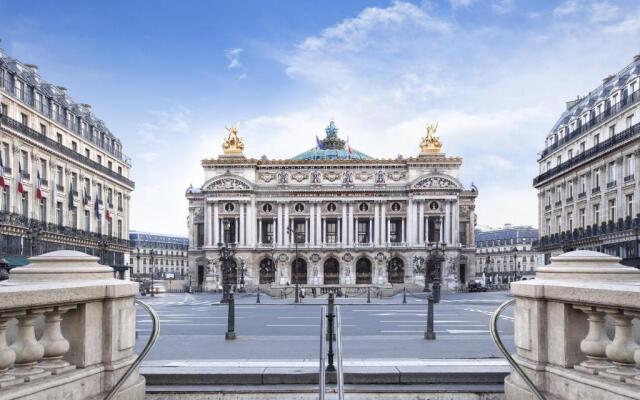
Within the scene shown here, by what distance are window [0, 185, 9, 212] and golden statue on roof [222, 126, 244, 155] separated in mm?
40714

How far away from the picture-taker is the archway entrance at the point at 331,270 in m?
77.9

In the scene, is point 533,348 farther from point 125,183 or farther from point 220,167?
point 220,167

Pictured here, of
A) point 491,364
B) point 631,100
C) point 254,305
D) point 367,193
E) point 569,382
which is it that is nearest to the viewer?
point 569,382

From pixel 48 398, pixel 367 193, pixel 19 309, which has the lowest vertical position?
pixel 48 398

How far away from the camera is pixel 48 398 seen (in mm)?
5992

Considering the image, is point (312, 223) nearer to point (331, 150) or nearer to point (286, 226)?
point (286, 226)

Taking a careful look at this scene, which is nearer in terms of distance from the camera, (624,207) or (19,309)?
(19,309)

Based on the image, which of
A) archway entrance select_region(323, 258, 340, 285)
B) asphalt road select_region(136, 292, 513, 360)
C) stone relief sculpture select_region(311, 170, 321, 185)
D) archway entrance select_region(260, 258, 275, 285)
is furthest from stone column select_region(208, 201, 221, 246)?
asphalt road select_region(136, 292, 513, 360)

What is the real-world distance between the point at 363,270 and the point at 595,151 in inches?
1457

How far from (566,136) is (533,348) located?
178ft

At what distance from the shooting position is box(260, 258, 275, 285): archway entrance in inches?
3072

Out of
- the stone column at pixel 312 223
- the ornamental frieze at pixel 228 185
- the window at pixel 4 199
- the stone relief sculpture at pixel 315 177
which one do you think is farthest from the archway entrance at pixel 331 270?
the window at pixel 4 199

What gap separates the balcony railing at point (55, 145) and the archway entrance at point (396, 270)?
34.5 metres

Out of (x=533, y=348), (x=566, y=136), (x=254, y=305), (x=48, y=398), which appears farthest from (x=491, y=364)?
(x=566, y=136)
